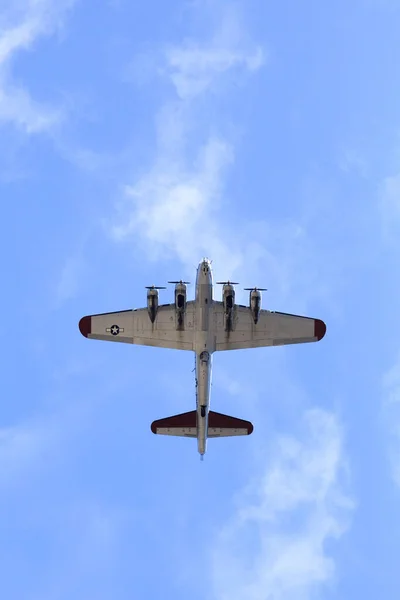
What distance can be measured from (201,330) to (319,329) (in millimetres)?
9193

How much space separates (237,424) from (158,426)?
586 centimetres

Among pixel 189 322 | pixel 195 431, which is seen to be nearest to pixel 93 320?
pixel 189 322

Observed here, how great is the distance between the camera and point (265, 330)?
57.4m

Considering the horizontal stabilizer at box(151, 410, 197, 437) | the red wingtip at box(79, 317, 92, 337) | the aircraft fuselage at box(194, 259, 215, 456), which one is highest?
the red wingtip at box(79, 317, 92, 337)

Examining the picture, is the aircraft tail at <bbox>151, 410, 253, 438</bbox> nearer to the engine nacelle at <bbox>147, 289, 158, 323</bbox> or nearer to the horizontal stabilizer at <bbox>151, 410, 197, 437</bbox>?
the horizontal stabilizer at <bbox>151, 410, 197, 437</bbox>

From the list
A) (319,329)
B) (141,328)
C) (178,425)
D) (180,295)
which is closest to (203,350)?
(180,295)

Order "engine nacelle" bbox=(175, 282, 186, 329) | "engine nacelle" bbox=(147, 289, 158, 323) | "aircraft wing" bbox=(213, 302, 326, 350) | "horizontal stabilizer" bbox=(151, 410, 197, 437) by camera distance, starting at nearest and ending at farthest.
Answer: "engine nacelle" bbox=(175, 282, 186, 329) < "engine nacelle" bbox=(147, 289, 158, 323) < "aircraft wing" bbox=(213, 302, 326, 350) < "horizontal stabilizer" bbox=(151, 410, 197, 437)

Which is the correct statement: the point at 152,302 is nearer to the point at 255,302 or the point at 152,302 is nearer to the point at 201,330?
the point at 201,330

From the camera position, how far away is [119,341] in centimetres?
5778

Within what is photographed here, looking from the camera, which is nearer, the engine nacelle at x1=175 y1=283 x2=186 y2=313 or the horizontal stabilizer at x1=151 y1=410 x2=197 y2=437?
the engine nacelle at x1=175 y1=283 x2=186 y2=313

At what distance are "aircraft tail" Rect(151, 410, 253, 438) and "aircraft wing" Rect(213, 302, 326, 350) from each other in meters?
5.95

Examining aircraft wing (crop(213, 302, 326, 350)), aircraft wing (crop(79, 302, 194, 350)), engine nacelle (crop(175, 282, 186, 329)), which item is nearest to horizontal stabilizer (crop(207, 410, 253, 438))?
aircraft wing (crop(213, 302, 326, 350))

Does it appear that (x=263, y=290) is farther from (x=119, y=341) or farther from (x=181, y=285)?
(x=119, y=341)

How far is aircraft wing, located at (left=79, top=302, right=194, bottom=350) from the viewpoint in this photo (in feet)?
186
